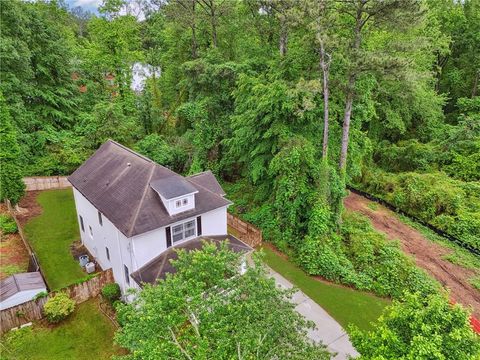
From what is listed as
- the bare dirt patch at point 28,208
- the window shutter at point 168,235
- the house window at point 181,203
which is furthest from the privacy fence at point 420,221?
the bare dirt patch at point 28,208

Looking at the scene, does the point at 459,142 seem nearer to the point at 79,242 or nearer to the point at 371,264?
the point at 371,264

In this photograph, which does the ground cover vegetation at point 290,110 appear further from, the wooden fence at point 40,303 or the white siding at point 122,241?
the wooden fence at point 40,303

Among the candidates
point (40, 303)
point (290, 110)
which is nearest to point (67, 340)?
point (40, 303)

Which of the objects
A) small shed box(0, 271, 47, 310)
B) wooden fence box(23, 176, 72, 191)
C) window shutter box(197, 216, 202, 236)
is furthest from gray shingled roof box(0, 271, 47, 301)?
wooden fence box(23, 176, 72, 191)

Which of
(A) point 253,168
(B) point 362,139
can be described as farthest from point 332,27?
(A) point 253,168

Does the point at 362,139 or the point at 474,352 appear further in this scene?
the point at 362,139

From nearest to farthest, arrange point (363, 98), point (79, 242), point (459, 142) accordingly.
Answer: point (363, 98)
point (79, 242)
point (459, 142)

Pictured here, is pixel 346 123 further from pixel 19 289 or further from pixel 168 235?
pixel 19 289
